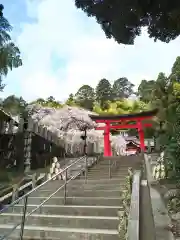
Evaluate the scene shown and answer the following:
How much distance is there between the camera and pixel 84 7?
8008 mm

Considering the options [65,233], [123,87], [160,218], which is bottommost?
[65,233]

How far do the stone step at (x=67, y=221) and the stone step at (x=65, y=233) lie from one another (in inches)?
7.9

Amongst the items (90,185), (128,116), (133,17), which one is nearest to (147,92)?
(128,116)

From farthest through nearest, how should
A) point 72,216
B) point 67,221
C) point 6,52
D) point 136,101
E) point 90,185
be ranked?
point 136,101 < point 6,52 < point 90,185 < point 72,216 < point 67,221

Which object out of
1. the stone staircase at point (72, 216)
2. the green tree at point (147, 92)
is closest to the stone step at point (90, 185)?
the stone staircase at point (72, 216)

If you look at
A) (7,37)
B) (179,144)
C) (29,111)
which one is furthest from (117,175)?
(29,111)

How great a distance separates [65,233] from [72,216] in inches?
33.2

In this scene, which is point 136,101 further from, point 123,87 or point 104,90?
point 123,87

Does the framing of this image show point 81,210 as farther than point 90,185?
Result: No

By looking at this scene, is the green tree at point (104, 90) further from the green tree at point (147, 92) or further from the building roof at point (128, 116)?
the building roof at point (128, 116)

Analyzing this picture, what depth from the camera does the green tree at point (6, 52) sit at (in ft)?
43.9

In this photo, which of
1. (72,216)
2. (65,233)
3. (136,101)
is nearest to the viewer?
(65,233)

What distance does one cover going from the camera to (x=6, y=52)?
13539 millimetres

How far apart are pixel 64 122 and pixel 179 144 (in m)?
18.5
